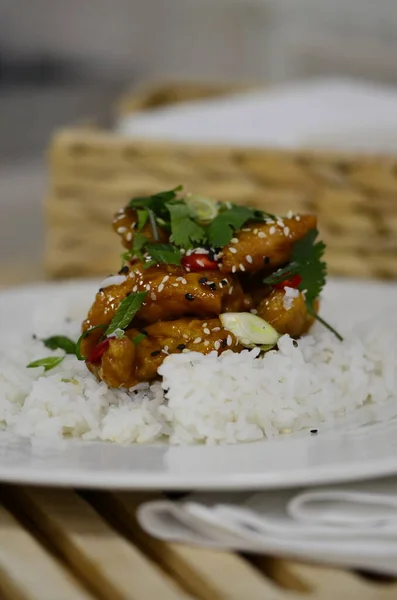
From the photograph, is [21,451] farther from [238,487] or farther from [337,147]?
[337,147]

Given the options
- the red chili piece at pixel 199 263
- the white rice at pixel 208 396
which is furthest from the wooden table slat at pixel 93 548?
the red chili piece at pixel 199 263

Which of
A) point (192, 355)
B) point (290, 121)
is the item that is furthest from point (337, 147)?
point (192, 355)

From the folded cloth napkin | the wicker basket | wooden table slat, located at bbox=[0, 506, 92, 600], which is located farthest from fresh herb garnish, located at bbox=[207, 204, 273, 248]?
the wicker basket

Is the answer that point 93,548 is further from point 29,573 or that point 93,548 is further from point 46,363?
point 46,363

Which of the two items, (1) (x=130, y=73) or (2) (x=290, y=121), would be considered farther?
(1) (x=130, y=73)

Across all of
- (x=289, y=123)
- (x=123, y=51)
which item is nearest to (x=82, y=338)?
(x=289, y=123)

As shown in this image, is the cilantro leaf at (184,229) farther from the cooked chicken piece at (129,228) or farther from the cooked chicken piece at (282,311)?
the cooked chicken piece at (282,311)
